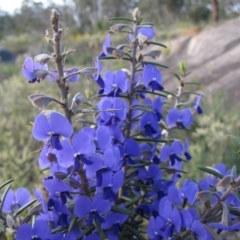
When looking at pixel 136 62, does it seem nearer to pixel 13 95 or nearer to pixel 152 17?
pixel 13 95

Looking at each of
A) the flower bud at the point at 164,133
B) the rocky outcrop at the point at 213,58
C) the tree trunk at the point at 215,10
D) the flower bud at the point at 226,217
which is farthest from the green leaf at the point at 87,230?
the tree trunk at the point at 215,10

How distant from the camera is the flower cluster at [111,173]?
70cm

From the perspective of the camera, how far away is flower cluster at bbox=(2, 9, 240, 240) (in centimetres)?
70

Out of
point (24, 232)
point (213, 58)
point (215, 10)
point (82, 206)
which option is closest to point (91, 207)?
point (82, 206)

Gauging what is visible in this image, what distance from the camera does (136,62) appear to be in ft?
3.03

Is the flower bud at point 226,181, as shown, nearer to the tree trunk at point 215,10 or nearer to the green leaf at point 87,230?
the green leaf at point 87,230

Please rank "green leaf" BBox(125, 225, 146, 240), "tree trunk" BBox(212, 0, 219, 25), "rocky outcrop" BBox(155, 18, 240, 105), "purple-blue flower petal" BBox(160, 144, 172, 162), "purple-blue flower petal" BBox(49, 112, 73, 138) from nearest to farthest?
"purple-blue flower petal" BBox(49, 112, 73, 138)
"green leaf" BBox(125, 225, 146, 240)
"purple-blue flower petal" BBox(160, 144, 172, 162)
"rocky outcrop" BBox(155, 18, 240, 105)
"tree trunk" BBox(212, 0, 219, 25)

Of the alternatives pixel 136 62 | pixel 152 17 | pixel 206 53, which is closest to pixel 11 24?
pixel 152 17

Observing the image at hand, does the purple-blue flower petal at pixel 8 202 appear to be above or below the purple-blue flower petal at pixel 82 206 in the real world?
below

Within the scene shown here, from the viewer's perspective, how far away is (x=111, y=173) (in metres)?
0.72

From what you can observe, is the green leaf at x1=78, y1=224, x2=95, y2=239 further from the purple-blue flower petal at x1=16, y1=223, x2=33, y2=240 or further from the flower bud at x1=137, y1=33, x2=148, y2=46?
the flower bud at x1=137, y1=33, x2=148, y2=46

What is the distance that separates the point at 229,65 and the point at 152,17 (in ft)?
52.2

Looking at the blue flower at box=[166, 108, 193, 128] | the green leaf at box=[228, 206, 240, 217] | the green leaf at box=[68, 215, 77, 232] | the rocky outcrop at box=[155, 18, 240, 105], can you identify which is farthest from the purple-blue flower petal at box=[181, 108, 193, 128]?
the rocky outcrop at box=[155, 18, 240, 105]

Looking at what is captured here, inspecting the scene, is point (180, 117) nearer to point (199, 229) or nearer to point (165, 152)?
point (165, 152)
